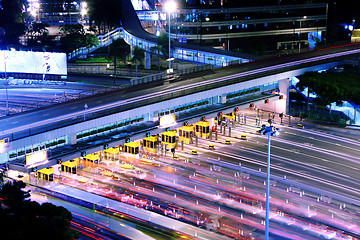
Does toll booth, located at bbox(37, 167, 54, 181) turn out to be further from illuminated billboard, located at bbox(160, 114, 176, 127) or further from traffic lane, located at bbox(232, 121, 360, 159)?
traffic lane, located at bbox(232, 121, 360, 159)

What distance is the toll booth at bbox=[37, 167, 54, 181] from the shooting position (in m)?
48.0

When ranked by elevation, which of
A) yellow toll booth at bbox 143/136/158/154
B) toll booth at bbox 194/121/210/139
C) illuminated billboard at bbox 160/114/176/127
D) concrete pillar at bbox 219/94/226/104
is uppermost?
concrete pillar at bbox 219/94/226/104

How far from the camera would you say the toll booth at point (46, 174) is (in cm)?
4800

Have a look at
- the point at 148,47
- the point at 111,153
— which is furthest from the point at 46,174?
the point at 148,47

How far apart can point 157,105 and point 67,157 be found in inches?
520

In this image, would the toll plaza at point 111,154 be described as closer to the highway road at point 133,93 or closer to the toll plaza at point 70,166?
the highway road at point 133,93

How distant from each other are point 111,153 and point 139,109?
18.9 feet

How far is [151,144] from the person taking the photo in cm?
5869

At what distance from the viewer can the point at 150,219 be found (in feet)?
132

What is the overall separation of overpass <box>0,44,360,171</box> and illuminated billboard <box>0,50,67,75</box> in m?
28.8

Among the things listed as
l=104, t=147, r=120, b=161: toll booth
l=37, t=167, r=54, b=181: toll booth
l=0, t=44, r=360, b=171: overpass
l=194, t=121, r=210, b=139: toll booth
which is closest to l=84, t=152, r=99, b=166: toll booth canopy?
l=104, t=147, r=120, b=161: toll booth

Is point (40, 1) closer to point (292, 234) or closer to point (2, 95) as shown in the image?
point (2, 95)

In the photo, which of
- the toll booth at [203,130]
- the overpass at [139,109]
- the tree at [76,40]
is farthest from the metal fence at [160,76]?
the tree at [76,40]

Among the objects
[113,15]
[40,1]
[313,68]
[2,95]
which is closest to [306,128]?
[313,68]
